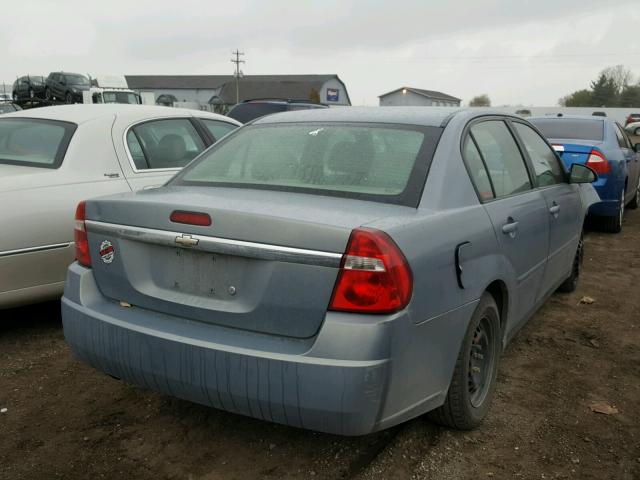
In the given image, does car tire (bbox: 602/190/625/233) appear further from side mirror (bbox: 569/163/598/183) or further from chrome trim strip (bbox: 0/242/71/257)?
chrome trim strip (bbox: 0/242/71/257)

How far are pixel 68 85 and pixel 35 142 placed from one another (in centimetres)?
2890

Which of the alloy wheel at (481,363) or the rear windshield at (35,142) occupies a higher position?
the rear windshield at (35,142)

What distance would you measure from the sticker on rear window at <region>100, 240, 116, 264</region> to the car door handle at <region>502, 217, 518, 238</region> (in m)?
1.84

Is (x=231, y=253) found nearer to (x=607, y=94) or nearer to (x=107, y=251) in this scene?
(x=107, y=251)

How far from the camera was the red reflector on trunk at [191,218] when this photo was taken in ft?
7.88

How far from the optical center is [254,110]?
13820 mm

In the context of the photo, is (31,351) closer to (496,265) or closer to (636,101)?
(496,265)

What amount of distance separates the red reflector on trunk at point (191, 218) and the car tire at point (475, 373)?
1.21m

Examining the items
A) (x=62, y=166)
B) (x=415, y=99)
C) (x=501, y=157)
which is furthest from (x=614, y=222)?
(x=415, y=99)

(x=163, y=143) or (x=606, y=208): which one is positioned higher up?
(x=163, y=143)

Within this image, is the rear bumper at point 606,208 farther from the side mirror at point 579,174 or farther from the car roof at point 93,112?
the car roof at point 93,112

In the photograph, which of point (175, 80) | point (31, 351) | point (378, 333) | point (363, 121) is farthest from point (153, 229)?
point (175, 80)

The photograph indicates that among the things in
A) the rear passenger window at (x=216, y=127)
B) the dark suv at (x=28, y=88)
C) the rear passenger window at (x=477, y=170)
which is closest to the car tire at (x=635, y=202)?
the rear passenger window at (x=216, y=127)

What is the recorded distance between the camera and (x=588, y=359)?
392 centimetres
